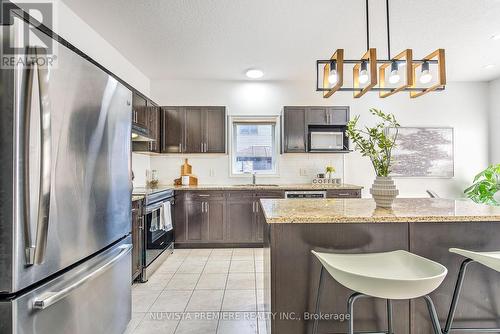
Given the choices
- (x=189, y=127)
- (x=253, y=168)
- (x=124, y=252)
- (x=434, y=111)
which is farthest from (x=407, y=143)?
(x=124, y=252)

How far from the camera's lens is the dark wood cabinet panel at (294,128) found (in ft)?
13.8

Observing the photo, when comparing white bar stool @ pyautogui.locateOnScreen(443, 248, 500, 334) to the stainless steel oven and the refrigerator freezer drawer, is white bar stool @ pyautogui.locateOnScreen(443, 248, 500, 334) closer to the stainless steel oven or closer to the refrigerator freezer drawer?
the refrigerator freezer drawer

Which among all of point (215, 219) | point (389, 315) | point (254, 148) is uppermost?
point (254, 148)

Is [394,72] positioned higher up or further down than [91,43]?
further down

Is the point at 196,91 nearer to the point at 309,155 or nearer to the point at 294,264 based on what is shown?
the point at 309,155

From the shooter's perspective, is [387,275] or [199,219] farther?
[199,219]

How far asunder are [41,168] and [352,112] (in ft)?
14.8

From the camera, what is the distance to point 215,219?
3.84 m

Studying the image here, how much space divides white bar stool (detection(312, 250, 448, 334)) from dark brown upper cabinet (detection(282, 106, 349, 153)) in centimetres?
291

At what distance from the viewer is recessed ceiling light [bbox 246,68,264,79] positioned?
396cm

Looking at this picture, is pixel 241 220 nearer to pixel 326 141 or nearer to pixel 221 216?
pixel 221 216

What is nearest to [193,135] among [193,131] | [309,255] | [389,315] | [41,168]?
[193,131]

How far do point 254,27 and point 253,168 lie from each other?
7.74ft

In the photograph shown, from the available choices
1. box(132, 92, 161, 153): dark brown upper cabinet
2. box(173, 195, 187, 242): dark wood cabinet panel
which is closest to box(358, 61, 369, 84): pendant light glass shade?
box(132, 92, 161, 153): dark brown upper cabinet
